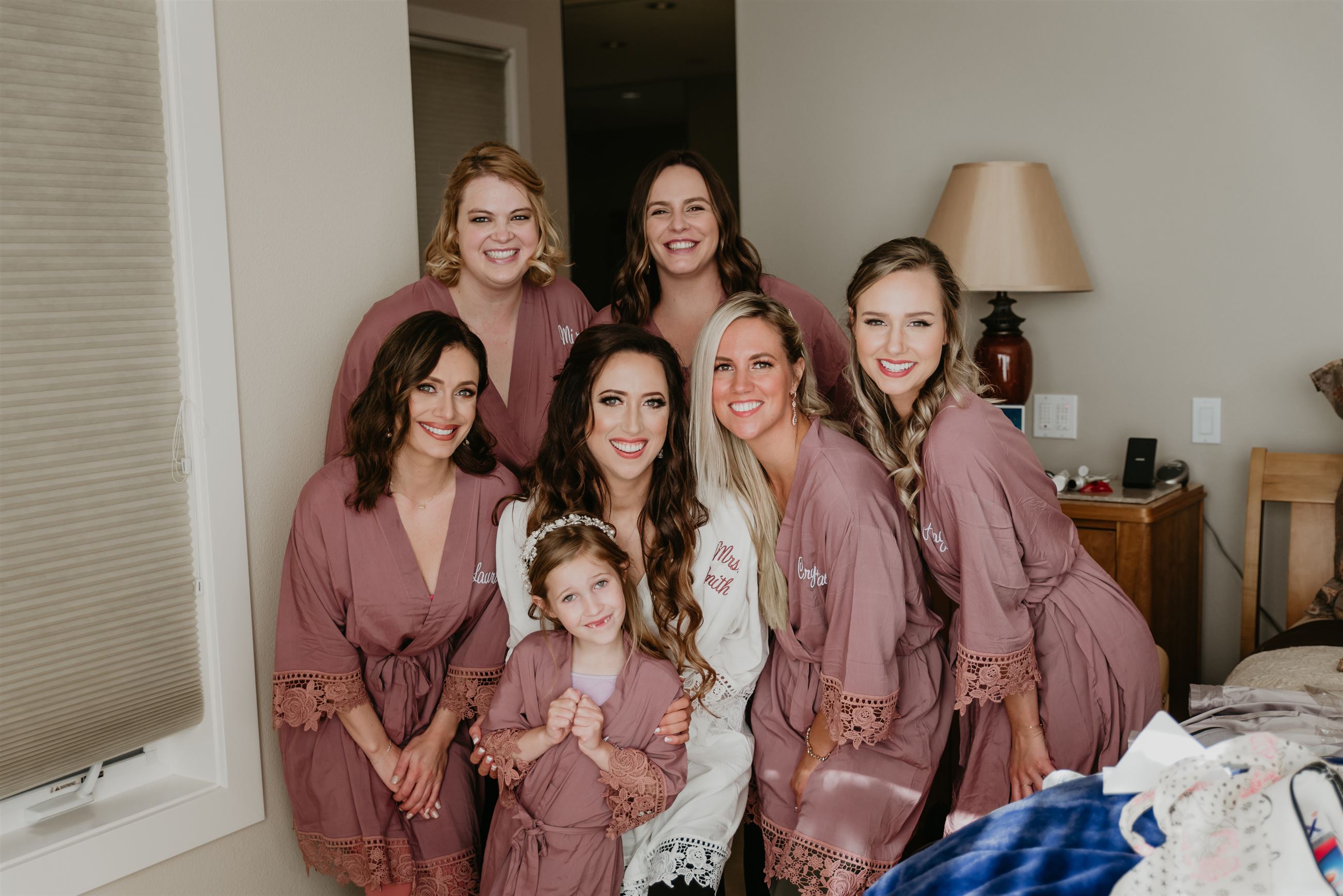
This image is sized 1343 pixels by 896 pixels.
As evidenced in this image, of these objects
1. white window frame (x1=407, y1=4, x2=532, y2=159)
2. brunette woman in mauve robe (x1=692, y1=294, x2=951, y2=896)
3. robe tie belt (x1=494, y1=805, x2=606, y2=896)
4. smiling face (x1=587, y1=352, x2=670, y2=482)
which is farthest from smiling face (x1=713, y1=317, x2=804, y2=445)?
white window frame (x1=407, y1=4, x2=532, y2=159)

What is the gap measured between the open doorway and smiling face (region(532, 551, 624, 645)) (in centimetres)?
284

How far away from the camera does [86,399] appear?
1.75 meters

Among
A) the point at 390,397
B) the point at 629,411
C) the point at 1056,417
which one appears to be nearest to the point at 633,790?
the point at 629,411

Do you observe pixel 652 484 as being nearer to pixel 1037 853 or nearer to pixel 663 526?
pixel 663 526

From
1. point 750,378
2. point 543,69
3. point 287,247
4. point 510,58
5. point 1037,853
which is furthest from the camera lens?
point 543,69

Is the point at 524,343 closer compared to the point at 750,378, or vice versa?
the point at 750,378

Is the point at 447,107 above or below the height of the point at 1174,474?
above

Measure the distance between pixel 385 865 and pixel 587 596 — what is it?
646 mm

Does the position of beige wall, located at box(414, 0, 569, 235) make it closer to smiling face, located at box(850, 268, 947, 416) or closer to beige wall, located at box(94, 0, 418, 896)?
beige wall, located at box(94, 0, 418, 896)

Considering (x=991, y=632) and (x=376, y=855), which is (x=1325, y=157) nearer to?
(x=991, y=632)

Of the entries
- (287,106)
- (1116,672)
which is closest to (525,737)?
(1116,672)

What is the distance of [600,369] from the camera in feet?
6.45

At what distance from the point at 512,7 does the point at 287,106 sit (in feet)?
7.83

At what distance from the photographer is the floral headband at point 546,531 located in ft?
6.14
